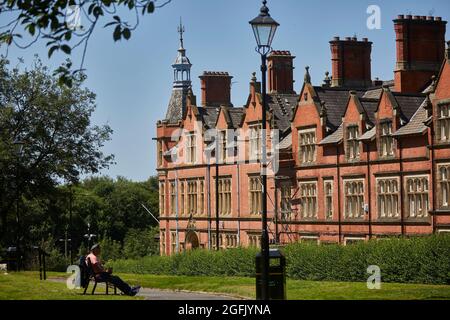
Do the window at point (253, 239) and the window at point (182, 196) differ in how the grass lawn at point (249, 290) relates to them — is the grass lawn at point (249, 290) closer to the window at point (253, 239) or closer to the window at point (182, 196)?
the window at point (253, 239)

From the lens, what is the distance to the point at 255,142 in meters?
74.1

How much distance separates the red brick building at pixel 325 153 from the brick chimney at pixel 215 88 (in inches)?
3.7

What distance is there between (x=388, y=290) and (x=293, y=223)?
3442 cm

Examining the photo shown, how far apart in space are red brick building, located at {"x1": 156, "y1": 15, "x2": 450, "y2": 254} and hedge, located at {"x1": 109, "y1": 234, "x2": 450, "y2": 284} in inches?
300

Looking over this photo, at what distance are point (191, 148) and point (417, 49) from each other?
83.1ft

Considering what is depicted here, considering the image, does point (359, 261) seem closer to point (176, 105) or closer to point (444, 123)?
point (444, 123)

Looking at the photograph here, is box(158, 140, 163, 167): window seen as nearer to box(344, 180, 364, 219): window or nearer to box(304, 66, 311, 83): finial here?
box(304, 66, 311, 83): finial

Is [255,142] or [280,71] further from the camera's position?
[280,71]

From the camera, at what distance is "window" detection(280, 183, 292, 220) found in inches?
2746

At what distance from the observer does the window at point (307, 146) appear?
67.4 m

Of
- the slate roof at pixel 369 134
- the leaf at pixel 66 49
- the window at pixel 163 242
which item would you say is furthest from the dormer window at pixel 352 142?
the leaf at pixel 66 49

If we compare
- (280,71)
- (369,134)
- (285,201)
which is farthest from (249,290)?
(280,71)
